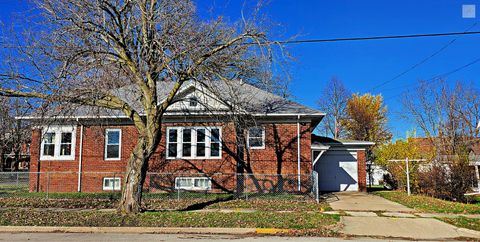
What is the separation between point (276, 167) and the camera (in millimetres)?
18641

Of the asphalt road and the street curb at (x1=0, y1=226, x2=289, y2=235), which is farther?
the street curb at (x1=0, y1=226, x2=289, y2=235)

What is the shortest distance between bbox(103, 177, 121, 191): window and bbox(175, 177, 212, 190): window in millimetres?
3035

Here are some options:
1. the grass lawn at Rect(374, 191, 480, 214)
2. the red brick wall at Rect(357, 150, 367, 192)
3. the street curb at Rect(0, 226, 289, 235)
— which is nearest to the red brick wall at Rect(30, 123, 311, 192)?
the red brick wall at Rect(357, 150, 367, 192)

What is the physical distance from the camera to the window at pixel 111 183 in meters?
18.8

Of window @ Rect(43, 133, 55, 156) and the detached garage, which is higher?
window @ Rect(43, 133, 55, 156)

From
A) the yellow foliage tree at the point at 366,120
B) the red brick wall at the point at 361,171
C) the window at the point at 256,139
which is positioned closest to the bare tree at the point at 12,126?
the window at the point at 256,139

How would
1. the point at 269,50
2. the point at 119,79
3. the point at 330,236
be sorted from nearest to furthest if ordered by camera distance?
1. the point at 330,236
2. the point at 269,50
3. the point at 119,79

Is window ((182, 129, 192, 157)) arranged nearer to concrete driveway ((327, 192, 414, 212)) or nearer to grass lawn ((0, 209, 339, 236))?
grass lawn ((0, 209, 339, 236))

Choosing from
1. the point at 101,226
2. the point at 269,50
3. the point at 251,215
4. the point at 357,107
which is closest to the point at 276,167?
the point at 251,215

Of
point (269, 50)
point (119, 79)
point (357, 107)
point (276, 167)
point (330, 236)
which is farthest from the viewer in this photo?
point (357, 107)

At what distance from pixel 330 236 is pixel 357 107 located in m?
42.0

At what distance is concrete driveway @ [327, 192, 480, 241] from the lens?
9320mm

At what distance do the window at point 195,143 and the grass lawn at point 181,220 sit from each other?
697cm

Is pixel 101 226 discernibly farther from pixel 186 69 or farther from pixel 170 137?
pixel 170 137
